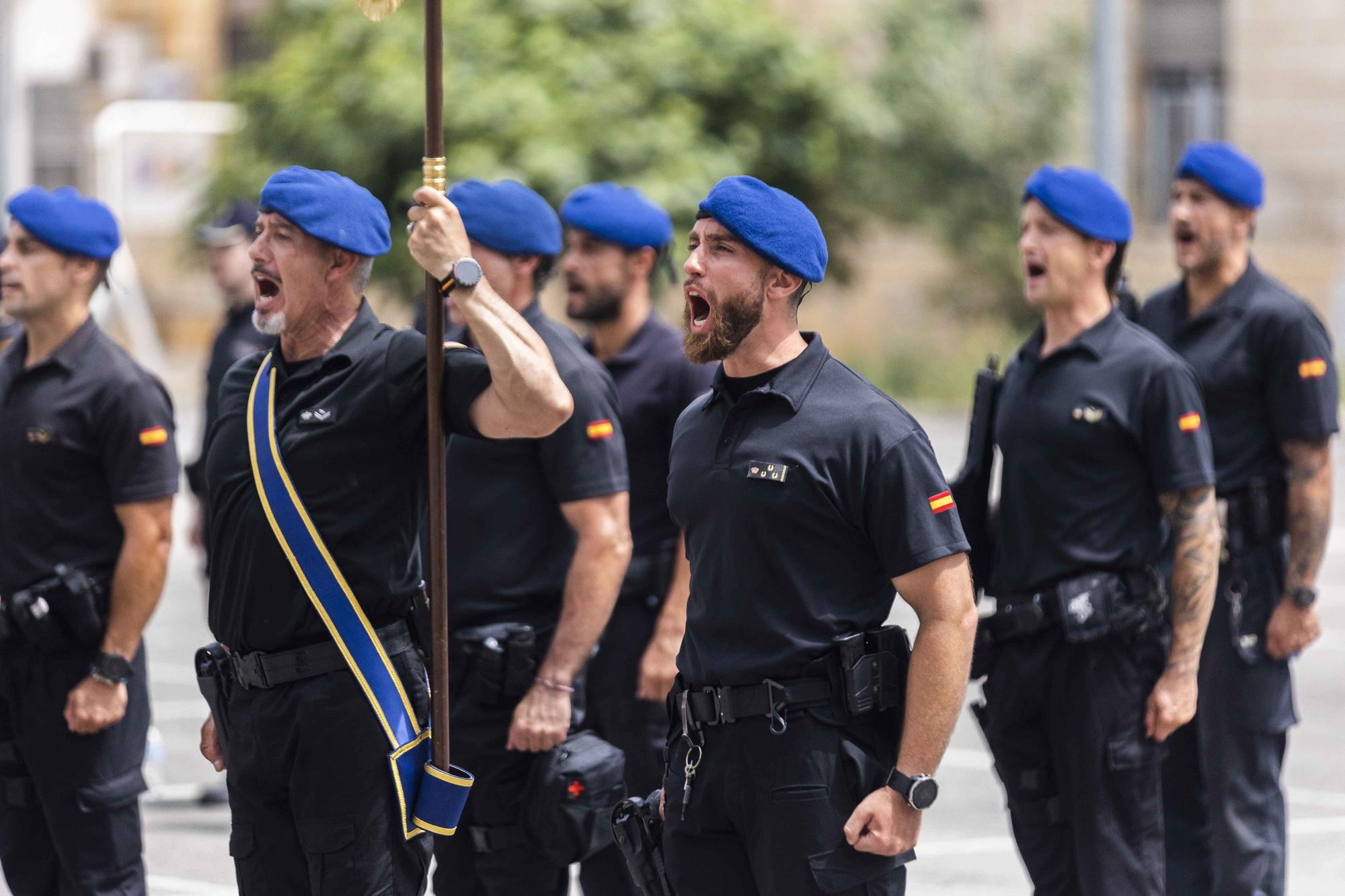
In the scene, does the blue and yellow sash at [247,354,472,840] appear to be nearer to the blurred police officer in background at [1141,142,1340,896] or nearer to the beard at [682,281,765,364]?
the beard at [682,281,765,364]

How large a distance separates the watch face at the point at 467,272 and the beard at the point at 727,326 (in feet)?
1.51

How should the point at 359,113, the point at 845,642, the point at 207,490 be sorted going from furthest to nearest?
1. the point at 359,113
2. the point at 207,490
3. the point at 845,642

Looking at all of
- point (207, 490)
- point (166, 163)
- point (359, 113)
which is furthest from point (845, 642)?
point (166, 163)

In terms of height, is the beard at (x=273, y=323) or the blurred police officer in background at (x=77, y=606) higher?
the beard at (x=273, y=323)

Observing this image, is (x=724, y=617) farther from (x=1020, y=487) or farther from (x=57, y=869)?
(x=57, y=869)

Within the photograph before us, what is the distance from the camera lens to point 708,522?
13.8 ft

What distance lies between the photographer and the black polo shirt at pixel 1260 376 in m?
6.20

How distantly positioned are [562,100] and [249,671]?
15567 mm

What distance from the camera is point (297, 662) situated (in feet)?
14.7

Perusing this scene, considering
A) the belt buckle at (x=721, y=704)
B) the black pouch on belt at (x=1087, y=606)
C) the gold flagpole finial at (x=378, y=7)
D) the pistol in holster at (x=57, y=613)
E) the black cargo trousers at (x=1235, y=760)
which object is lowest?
the black cargo trousers at (x=1235, y=760)

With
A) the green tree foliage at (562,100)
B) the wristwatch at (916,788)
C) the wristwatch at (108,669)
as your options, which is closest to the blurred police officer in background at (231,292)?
the wristwatch at (108,669)

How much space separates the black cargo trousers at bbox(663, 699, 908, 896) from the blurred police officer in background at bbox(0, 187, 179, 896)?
2050 mm

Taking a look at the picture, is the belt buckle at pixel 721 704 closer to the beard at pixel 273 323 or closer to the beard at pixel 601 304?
the beard at pixel 273 323

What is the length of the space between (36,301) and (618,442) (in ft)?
5.65
